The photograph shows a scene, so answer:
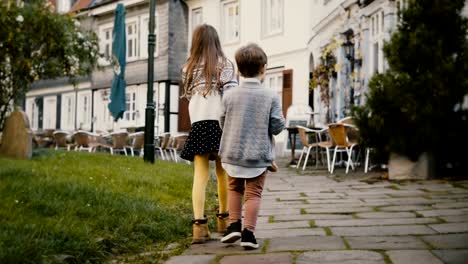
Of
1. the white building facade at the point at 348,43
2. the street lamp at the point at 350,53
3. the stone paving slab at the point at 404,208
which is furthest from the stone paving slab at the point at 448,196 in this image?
the street lamp at the point at 350,53

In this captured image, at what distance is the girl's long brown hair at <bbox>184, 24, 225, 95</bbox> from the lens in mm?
4449

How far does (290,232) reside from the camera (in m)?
4.67

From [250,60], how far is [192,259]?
4.31ft

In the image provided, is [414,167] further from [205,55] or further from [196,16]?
[196,16]

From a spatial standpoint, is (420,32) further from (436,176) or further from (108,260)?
(108,260)

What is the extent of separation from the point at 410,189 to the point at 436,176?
4.41 ft

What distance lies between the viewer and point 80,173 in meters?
7.69

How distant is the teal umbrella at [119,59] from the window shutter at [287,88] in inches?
198

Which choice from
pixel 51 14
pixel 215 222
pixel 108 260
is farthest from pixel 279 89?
pixel 108 260

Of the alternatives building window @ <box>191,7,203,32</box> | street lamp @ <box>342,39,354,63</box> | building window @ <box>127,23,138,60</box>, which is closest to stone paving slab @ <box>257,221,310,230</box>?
street lamp @ <box>342,39,354,63</box>

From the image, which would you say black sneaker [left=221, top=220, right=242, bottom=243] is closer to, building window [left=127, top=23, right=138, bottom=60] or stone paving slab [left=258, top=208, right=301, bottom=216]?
stone paving slab [left=258, top=208, right=301, bottom=216]

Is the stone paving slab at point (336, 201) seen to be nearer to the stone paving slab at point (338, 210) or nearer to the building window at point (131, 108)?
the stone paving slab at point (338, 210)

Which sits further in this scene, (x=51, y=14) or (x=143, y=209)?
(x=51, y=14)

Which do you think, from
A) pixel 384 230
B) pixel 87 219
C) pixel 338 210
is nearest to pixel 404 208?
pixel 338 210
